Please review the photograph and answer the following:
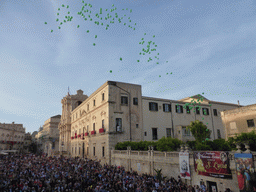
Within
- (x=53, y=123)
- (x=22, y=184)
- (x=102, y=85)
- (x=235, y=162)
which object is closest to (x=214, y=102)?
(x=102, y=85)

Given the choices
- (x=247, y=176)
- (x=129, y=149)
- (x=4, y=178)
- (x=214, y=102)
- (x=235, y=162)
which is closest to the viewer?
(x=247, y=176)

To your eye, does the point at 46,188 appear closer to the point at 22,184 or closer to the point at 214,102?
the point at 22,184

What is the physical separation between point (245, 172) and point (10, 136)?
295 ft

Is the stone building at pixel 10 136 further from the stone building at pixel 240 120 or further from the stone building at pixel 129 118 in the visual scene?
the stone building at pixel 240 120

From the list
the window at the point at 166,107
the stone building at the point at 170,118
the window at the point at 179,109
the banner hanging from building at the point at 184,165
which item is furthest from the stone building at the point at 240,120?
the banner hanging from building at the point at 184,165

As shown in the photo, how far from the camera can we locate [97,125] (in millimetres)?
35344

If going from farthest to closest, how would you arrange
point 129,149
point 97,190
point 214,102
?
point 214,102 < point 129,149 < point 97,190

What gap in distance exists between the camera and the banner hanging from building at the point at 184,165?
55.5 feet

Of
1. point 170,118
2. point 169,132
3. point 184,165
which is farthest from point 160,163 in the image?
point 170,118

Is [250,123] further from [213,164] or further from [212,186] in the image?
[212,186]

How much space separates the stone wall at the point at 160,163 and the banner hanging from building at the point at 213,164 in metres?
0.31

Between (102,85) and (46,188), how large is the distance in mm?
20390

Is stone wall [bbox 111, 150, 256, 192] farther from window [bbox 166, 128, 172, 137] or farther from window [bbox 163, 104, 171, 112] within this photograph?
window [bbox 163, 104, 171, 112]

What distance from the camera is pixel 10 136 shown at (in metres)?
81.5
